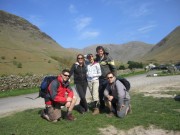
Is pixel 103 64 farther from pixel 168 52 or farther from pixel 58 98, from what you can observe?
pixel 168 52

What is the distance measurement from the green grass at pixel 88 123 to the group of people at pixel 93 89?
309mm

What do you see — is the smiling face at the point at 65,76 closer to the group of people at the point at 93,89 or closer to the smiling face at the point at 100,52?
the group of people at the point at 93,89

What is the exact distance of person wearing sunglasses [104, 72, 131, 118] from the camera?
8.61 meters

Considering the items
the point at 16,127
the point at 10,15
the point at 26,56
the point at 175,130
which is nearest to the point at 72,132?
the point at 16,127

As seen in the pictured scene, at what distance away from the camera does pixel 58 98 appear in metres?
8.55

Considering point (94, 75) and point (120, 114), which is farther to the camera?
point (94, 75)

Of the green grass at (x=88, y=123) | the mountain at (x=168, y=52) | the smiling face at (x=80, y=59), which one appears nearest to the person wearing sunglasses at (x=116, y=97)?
the green grass at (x=88, y=123)

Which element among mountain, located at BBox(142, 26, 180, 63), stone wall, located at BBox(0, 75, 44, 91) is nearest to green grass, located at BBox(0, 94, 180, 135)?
stone wall, located at BBox(0, 75, 44, 91)

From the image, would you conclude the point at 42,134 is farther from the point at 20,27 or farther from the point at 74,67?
the point at 20,27

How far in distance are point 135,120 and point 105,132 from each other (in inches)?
48.2

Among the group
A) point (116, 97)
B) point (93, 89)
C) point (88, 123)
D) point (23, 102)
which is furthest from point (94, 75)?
point (23, 102)

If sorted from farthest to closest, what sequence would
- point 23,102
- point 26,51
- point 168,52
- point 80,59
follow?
point 168,52, point 26,51, point 23,102, point 80,59

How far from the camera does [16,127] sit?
7.97 metres

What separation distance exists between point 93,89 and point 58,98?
1.39 metres
